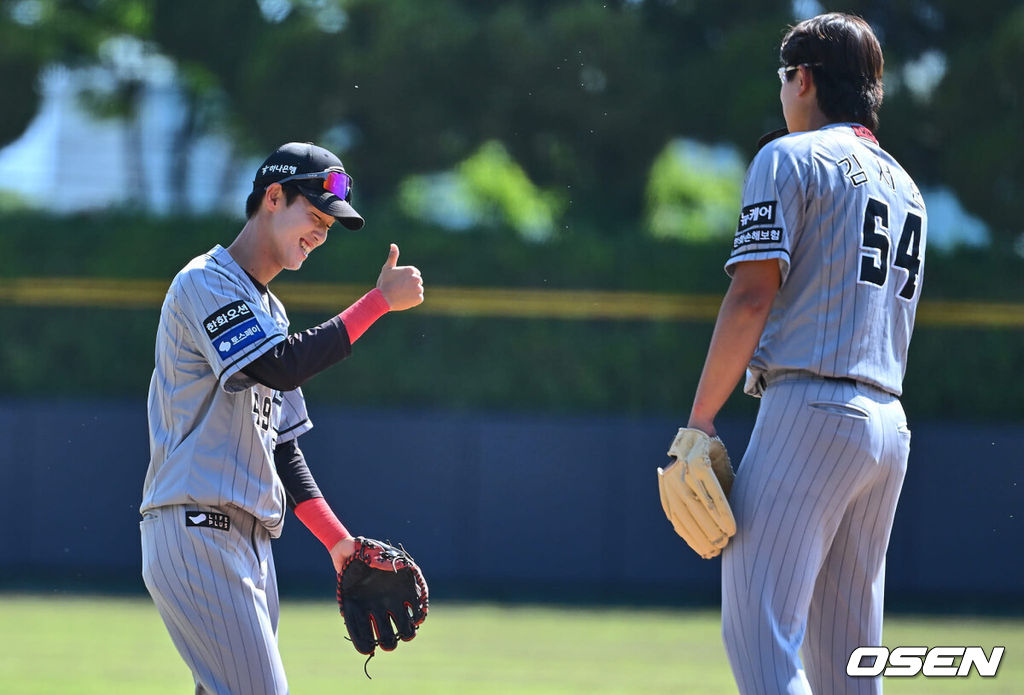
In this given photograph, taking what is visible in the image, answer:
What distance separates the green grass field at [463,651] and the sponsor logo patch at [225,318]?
113 inches

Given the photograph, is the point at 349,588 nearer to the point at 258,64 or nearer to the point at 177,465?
the point at 177,465

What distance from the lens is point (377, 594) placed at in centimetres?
311

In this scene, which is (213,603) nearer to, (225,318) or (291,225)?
(225,318)

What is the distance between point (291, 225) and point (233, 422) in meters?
→ 0.45

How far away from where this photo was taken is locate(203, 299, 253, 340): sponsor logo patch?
269cm

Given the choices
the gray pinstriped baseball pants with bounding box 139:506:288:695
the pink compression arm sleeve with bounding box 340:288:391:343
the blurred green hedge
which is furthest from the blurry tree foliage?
the gray pinstriped baseball pants with bounding box 139:506:288:695

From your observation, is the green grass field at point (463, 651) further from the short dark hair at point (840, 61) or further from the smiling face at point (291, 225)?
the short dark hair at point (840, 61)

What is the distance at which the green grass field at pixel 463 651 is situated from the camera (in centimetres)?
542

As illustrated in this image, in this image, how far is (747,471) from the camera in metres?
2.66

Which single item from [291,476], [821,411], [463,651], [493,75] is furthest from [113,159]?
[821,411]

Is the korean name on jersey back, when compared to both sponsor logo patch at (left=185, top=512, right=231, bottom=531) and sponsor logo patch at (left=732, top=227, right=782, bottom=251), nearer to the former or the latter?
sponsor logo patch at (left=185, top=512, right=231, bottom=531)

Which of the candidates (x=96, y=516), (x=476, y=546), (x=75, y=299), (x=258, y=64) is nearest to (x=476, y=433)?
(x=476, y=546)

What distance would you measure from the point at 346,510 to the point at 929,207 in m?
5.46

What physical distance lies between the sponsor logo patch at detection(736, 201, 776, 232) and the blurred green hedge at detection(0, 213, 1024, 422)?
7.12 m
